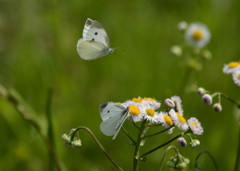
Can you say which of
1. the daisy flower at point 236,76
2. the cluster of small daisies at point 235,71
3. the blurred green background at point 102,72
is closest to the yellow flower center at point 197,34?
the blurred green background at point 102,72

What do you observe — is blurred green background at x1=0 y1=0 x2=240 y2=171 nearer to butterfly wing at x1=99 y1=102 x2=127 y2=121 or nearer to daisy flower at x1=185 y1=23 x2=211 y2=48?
daisy flower at x1=185 y1=23 x2=211 y2=48

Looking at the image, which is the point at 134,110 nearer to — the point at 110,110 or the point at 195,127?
the point at 110,110

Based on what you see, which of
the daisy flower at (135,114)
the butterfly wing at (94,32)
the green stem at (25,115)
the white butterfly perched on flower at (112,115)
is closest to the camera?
the white butterfly perched on flower at (112,115)

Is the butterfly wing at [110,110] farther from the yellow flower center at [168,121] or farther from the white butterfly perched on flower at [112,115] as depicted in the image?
the yellow flower center at [168,121]

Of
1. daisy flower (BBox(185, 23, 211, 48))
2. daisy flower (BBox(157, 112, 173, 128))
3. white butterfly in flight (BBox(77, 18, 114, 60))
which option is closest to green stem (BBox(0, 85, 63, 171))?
white butterfly in flight (BBox(77, 18, 114, 60))

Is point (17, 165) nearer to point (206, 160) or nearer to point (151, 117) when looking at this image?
point (206, 160)
